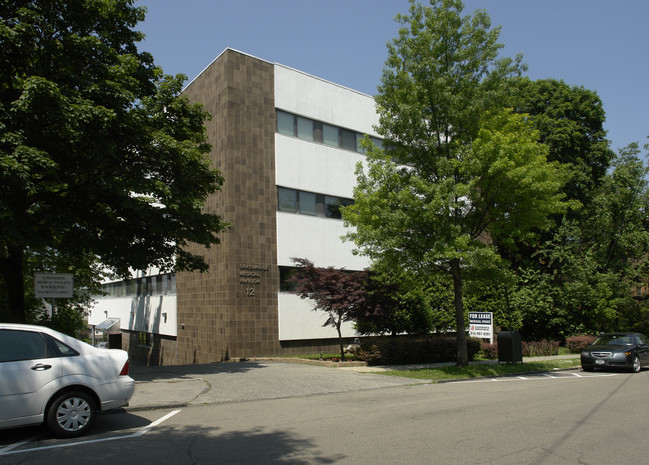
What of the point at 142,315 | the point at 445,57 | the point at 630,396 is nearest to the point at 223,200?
the point at 445,57

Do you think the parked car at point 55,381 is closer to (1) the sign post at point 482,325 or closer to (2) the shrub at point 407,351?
(2) the shrub at point 407,351

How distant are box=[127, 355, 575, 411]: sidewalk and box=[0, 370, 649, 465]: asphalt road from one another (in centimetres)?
55

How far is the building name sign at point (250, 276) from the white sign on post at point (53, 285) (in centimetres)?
921

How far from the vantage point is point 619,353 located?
17.8 m

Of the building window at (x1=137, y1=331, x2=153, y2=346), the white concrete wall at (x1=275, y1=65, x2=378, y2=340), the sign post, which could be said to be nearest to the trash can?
the sign post

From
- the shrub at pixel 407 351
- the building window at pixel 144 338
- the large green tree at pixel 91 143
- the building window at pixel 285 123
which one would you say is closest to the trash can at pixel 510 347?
the shrub at pixel 407 351

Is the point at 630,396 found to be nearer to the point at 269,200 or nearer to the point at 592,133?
the point at 269,200

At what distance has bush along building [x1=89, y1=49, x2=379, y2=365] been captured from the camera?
848 inches

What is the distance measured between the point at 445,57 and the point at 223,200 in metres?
11.0

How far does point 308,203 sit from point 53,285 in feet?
44.6

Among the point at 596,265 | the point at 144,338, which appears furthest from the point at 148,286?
the point at 596,265

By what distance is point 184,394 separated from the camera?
1098 centimetres

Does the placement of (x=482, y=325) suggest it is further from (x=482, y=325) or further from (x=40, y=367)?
(x=40, y=367)

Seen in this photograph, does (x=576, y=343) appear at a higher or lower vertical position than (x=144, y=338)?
lower
